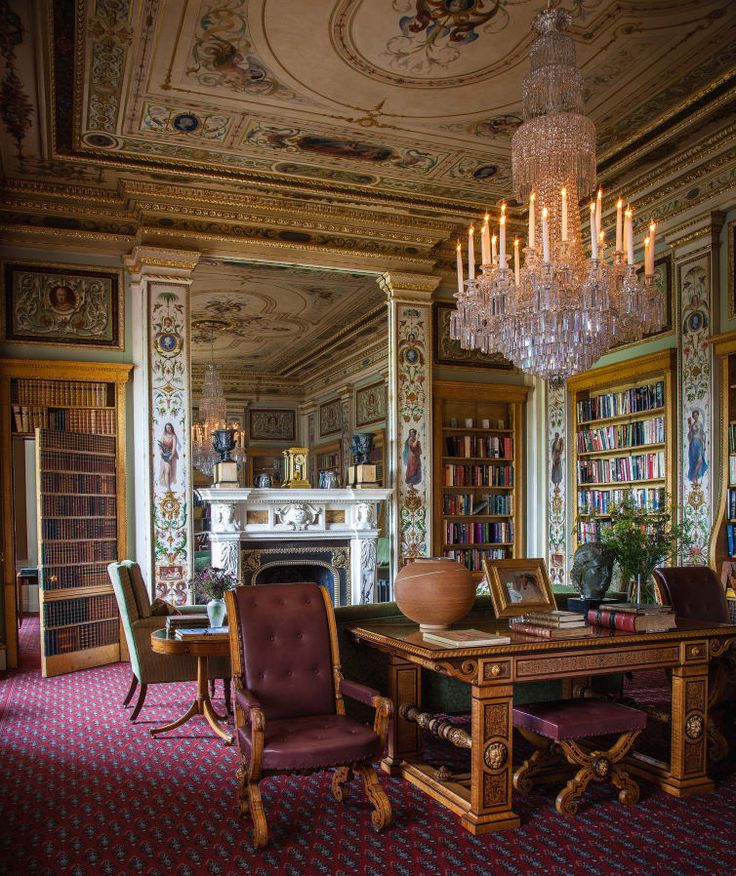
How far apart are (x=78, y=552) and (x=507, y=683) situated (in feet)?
15.5

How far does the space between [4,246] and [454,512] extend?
5.08 m

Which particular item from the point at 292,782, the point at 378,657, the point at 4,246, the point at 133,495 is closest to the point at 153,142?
the point at 4,246

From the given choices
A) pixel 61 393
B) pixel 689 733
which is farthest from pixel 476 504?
pixel 689 733

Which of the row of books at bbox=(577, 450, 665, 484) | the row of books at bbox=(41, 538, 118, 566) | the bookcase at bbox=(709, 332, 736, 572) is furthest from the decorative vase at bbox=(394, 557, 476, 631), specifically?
the row of books at bbox=(41, 538, 118, 566)

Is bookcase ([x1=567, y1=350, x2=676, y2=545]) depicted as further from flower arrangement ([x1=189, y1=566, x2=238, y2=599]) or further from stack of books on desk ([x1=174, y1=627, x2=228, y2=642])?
stack of books on desk ([x1=174, y1=627, x2=228, y2=642])

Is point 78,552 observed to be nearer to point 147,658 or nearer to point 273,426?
point 147,658

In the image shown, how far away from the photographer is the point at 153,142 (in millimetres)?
6281

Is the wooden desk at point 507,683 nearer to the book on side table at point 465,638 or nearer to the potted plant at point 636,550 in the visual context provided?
the book on side table at point 465,638

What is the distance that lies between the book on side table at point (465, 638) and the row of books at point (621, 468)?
3.96 m

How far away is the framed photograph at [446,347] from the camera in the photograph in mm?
8266

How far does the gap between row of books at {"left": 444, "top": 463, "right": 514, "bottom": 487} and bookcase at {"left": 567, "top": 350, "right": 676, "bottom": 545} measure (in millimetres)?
871

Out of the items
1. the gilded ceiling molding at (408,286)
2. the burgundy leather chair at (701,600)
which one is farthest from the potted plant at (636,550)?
the gilded ceiling molding at (408,286)

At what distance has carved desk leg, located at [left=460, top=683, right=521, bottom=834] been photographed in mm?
3154

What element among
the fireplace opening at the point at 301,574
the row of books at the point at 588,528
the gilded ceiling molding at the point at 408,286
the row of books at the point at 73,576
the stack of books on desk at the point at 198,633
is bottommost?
the fireplace opening at the point at 301,574
